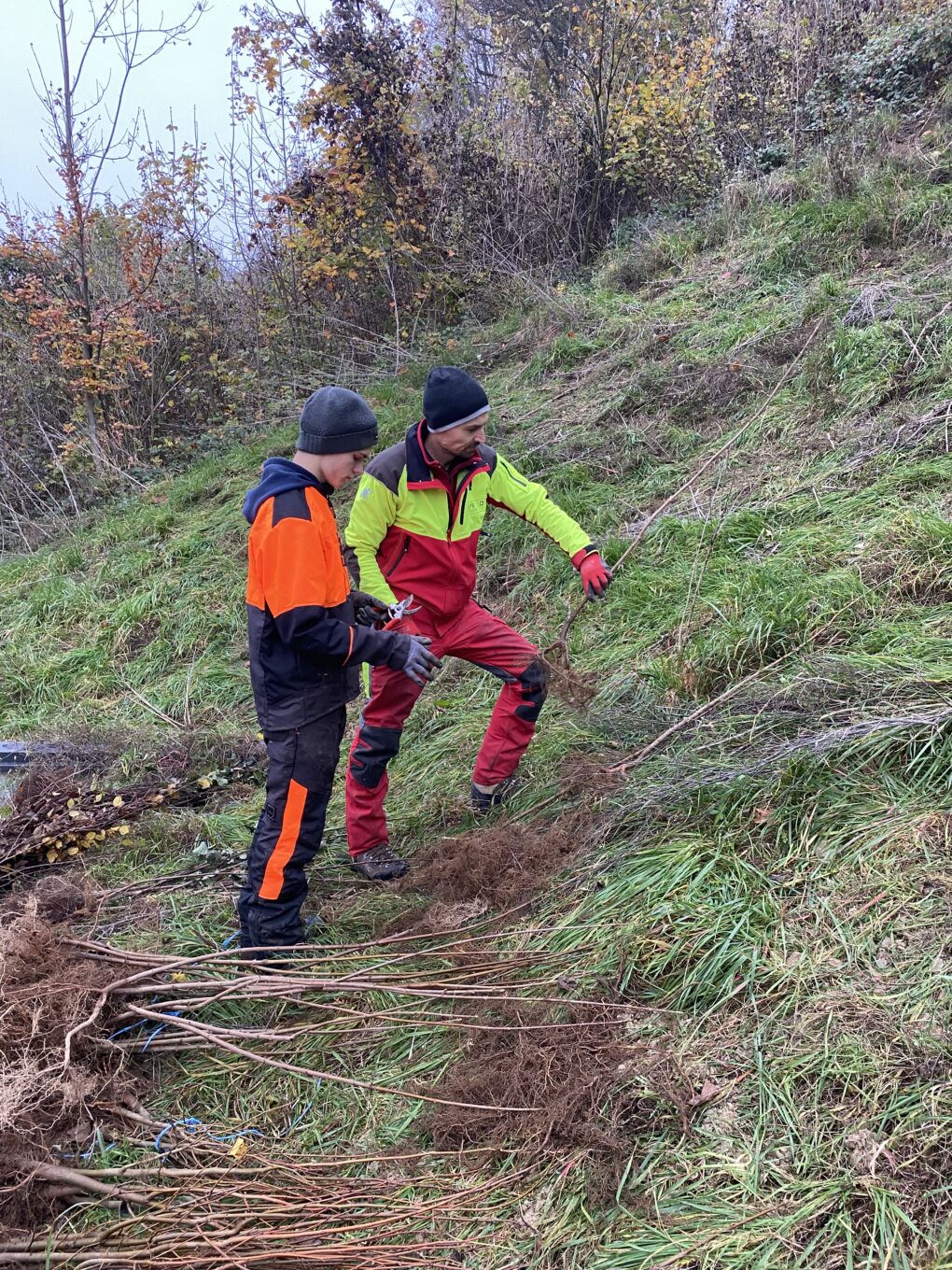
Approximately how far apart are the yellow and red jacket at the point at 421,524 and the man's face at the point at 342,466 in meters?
0.31

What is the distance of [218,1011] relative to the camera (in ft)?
9.96

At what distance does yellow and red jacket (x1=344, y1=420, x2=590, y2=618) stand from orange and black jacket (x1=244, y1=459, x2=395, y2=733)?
0.37 meters

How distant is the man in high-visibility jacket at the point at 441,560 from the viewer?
3502 millimetres

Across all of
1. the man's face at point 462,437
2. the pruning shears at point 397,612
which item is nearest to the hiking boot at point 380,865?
the pruning shears at point 397,612

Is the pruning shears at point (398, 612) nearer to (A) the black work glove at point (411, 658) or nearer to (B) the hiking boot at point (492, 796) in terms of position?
(A) the black work glove at point (411, 658)

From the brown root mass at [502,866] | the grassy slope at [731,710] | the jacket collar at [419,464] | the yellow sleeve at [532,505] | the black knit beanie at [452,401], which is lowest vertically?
the brown root mass at [502,866]

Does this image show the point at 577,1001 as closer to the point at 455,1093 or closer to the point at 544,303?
the point at 455,1093

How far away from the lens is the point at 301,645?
2.98 metres

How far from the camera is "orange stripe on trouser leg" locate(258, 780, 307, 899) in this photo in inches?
120

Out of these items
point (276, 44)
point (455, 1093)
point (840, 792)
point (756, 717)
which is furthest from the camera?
point (276, 44)

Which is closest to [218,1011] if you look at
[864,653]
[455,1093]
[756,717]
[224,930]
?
[224,930]

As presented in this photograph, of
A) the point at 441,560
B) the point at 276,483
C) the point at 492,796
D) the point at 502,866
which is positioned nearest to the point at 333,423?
the point at 276,483

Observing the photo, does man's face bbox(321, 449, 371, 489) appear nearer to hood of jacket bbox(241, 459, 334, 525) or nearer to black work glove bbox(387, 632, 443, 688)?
hood of jacket bbox(241, 459, 334, 525)

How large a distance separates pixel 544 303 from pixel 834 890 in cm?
762
